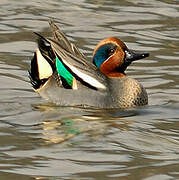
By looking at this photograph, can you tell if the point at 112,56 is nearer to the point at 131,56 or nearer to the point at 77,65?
the point at 131,56

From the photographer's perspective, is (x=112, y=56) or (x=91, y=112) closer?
(x=91, y=112)

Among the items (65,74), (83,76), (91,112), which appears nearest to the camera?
(91,112)

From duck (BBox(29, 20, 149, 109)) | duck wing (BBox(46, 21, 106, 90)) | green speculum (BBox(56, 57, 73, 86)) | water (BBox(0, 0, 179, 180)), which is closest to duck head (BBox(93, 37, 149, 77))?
duck (BBox(29, 20, 149, 109))

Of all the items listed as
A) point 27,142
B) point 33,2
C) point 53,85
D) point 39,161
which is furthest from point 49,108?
point 33,2

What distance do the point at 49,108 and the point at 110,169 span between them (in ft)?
9.47

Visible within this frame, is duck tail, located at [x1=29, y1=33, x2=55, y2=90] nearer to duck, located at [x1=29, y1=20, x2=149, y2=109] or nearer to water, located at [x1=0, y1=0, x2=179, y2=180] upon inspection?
duck, located at [x1=29, y1=20, x2=149, y2=109]

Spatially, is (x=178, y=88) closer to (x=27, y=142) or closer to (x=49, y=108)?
(x=49, y=108)

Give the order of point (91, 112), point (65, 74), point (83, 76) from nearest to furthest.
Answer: point (91, 112) < point (83, 76) < point (65, 74)

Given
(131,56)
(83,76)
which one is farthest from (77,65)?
(131,56)

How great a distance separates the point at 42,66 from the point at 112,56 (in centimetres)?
81

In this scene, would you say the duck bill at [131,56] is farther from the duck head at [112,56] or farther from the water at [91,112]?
the water at [91,112]

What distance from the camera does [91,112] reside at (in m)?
11.2

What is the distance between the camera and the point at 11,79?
1245 cm

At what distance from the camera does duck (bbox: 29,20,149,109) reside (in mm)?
11336
